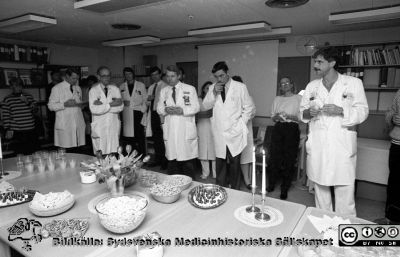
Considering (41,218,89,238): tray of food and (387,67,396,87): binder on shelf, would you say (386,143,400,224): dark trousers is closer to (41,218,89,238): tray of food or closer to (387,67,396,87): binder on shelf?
(387,67,396,87): binder on shelf

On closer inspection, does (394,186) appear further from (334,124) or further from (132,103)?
(132,103)

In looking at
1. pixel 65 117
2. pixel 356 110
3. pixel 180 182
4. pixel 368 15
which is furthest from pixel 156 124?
pixel 368 15

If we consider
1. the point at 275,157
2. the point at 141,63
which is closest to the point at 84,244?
the point at 275,157

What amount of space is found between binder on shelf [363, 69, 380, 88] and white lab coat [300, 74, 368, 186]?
2626mm

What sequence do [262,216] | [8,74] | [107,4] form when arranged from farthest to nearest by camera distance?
[8,74]
[107,4]
[262,216]

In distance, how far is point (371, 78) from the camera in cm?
441

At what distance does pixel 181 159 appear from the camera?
3.52 meters

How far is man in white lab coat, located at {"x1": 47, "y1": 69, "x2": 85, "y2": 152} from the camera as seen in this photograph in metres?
4.02

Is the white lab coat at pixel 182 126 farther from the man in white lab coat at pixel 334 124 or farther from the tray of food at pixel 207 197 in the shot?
the tray of food at pixel 207 197

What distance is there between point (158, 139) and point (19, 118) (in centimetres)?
211

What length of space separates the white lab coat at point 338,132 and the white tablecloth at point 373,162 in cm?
110

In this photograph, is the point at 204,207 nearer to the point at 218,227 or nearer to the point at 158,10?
the point at 218,227

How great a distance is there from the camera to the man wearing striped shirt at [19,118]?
3.97 meters

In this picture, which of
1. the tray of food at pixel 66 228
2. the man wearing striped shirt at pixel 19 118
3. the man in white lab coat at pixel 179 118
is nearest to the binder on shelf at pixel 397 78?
the man in white lab coat at pixel 179 118
